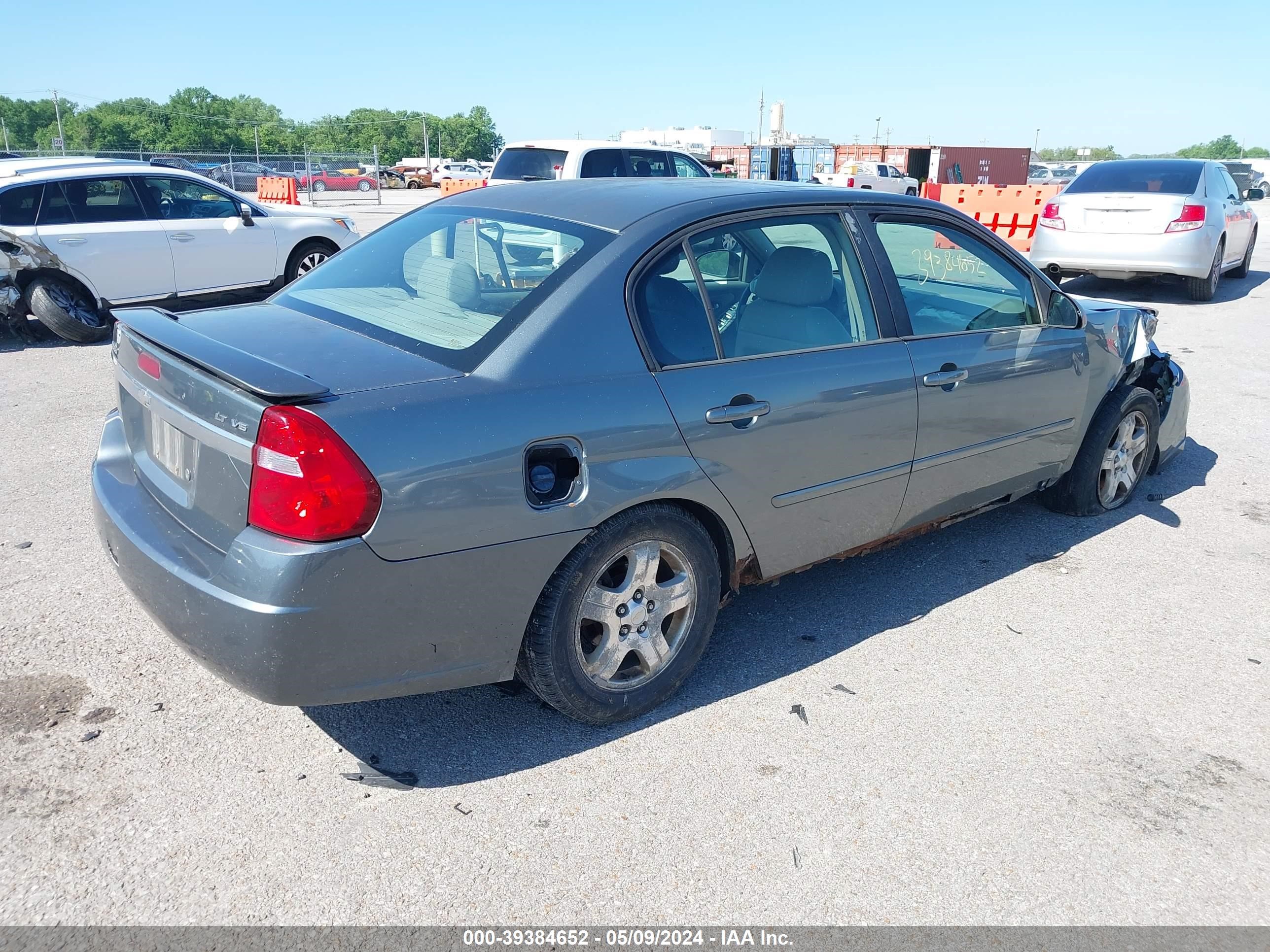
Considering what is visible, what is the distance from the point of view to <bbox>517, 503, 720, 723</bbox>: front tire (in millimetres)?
2926

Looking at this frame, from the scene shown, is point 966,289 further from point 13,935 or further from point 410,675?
point 13,935

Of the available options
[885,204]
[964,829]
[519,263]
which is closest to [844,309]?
[885,204]

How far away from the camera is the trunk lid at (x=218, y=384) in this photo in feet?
8.45

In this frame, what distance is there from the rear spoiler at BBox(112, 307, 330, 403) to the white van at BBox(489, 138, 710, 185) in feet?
29.8

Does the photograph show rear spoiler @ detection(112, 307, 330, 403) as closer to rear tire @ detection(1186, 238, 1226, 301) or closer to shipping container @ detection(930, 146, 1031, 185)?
rear tire @ detection(1186, 238, 1226, 301)

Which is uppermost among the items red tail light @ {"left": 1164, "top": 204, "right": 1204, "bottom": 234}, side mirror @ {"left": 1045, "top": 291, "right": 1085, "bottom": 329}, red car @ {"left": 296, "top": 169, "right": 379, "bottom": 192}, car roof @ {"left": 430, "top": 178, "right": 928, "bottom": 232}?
red car @ {"left": 296, "top": 169, "right": 379, "bottom": 192}

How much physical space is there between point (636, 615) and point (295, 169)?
38714mm

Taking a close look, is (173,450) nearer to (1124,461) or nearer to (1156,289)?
(1124,461)

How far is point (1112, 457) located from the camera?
16.4 ft

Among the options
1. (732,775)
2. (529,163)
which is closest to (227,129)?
(529,163)

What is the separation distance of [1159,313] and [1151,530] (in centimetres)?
731

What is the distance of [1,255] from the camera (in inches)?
344

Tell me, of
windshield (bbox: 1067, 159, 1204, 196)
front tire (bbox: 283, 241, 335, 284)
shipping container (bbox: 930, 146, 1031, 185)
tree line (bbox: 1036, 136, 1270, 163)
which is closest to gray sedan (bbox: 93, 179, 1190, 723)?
front tire (bbox: 283, 241, 335, 284)

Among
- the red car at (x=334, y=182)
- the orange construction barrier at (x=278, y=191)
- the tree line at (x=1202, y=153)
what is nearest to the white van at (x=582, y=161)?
the orange construction barrier at (x=278, y=191)
